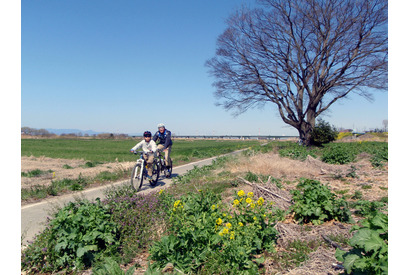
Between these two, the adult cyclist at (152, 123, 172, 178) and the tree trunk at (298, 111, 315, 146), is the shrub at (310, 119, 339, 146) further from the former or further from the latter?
the adult cyclist at (152, 123, 172, 178)

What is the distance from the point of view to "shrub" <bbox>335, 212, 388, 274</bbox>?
2564 mm

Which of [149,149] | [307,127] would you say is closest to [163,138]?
[149,149]

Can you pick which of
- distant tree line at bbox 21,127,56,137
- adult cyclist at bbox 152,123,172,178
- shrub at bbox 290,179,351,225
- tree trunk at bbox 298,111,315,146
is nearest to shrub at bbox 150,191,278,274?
shrub at bbox 290,179,351,225

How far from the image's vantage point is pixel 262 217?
4289mm

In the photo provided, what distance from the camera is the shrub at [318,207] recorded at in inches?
218

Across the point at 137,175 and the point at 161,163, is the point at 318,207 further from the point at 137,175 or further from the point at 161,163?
the point at 161,163

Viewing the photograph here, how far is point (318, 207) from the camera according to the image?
5.57m

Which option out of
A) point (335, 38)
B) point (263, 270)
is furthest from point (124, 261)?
point (335, 38)

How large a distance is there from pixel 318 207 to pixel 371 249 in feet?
9.69

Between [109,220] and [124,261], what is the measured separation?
2.67 feet

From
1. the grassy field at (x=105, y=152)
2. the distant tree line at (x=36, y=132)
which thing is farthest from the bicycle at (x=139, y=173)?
the distant tree line at (x=36, y=132)

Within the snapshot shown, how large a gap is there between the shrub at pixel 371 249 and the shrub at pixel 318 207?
2666 millimetres
